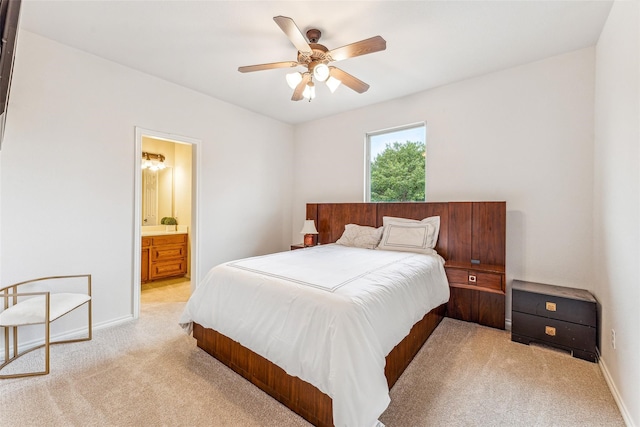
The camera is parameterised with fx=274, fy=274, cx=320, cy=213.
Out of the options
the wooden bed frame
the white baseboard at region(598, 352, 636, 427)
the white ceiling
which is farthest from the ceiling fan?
the white baseboard at region(598, 352, 636, 427)

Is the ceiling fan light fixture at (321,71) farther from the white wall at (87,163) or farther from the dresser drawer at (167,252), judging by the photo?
the dresser drawer at (167,252)

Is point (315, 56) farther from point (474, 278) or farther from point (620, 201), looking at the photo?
point (474, 278)

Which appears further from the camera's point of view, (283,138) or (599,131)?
(283,138)

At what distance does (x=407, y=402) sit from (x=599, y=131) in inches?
109

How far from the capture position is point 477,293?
119 inches

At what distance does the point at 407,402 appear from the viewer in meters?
1.78

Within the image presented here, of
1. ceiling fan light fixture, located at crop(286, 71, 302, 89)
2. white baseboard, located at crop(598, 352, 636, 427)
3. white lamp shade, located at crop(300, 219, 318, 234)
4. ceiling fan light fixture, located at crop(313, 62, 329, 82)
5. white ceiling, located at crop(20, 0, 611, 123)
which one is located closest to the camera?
white baseboard, located at crop(598, 352, 636, 427)

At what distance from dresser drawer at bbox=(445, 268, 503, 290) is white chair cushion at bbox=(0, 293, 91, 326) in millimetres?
3511

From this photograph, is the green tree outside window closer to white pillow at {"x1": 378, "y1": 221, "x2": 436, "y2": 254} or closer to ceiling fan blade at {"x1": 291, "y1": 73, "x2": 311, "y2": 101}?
white pillow at {"x1": 378, "y1": 221, "x2": 436, "y2": 254}

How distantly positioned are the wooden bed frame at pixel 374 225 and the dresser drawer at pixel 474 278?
0.85 ft

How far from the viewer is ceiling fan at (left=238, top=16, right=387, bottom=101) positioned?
1.93 meters

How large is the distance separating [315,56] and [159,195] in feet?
13.9

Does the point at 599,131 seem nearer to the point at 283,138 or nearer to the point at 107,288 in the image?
the point at 283,138

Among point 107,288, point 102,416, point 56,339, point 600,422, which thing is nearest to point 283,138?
point 107,288
